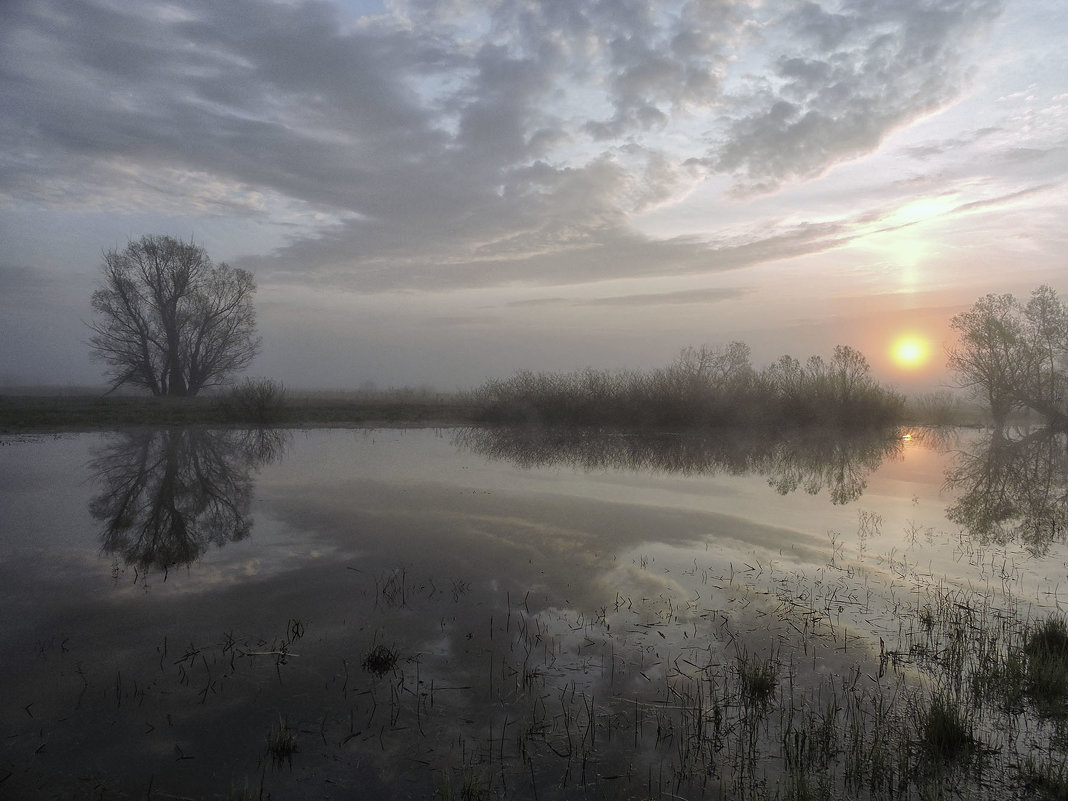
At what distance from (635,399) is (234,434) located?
1689 cm

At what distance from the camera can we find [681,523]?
1027 centimetres

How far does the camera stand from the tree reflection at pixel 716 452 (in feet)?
51.9

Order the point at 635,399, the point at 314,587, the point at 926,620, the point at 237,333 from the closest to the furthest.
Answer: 1. the point at 926,620
2. the point at 314,587
3. the point at 635,399
4. the point at 237,333

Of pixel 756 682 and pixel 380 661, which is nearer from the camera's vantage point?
pixel 756 682

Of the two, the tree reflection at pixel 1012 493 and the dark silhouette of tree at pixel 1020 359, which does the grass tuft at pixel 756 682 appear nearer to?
the tree reflection at pixel 1012 493

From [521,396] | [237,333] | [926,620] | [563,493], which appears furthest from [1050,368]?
[237,333]

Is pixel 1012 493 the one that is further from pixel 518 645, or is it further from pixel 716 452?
pixel 518 645

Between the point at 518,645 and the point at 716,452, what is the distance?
51.7ft

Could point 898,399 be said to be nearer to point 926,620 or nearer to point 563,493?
point 563,493

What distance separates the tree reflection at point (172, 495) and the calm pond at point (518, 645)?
0.10 m

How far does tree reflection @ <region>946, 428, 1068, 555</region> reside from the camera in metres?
10.2

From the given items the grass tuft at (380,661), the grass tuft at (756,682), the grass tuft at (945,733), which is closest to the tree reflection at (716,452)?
the grass tuft at (756,682)

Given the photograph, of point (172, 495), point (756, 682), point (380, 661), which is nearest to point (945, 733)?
point (756, 682)

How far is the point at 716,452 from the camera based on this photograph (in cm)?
2005
